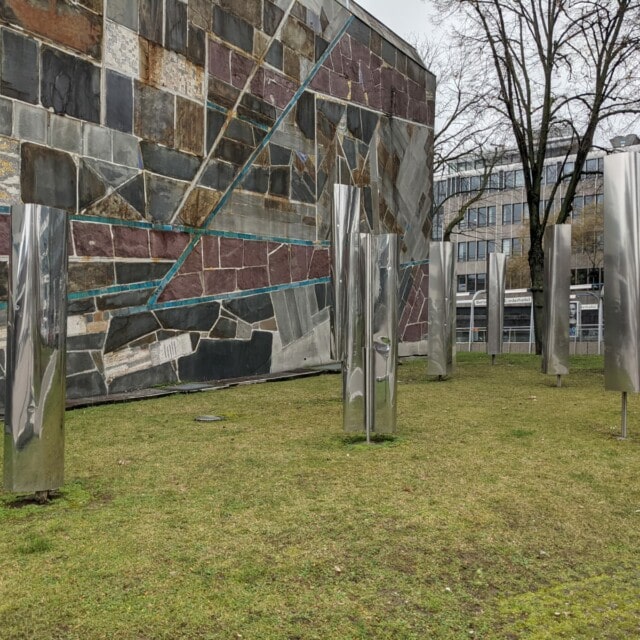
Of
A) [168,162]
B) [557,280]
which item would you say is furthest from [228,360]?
[557,280]

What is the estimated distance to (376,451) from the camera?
5109 millimetres

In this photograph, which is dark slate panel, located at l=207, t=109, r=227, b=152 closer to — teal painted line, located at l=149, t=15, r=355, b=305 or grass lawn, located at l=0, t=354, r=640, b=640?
teal painted line, located at l=149, t=15, r=355, b=305

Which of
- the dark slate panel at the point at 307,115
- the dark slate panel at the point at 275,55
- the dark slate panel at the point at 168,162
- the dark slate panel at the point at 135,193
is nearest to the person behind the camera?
the dark slate panel at the point at 135,193

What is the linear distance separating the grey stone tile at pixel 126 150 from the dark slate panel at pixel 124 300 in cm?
152

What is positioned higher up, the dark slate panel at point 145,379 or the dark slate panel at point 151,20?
the dark slate panel at point 151,20

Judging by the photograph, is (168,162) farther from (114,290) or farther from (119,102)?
(114,290)

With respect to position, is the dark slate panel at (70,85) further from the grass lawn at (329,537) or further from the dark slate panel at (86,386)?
the grass lawn at (329,537)

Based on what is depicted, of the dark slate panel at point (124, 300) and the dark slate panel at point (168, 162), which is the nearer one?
the dark slate panel at point (124, 300)

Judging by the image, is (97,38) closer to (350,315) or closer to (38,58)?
(38,58)

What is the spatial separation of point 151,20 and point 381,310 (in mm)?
5608

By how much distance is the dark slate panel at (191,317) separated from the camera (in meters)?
9.20

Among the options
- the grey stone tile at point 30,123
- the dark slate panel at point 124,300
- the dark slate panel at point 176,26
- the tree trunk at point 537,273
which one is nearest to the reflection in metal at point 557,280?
the dark slate panel at point 124,300

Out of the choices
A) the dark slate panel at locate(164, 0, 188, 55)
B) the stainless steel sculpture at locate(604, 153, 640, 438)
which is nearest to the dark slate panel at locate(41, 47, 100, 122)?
the dark slate panel at locate(164, 0, 188, 55)

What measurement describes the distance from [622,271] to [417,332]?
10657 mm
